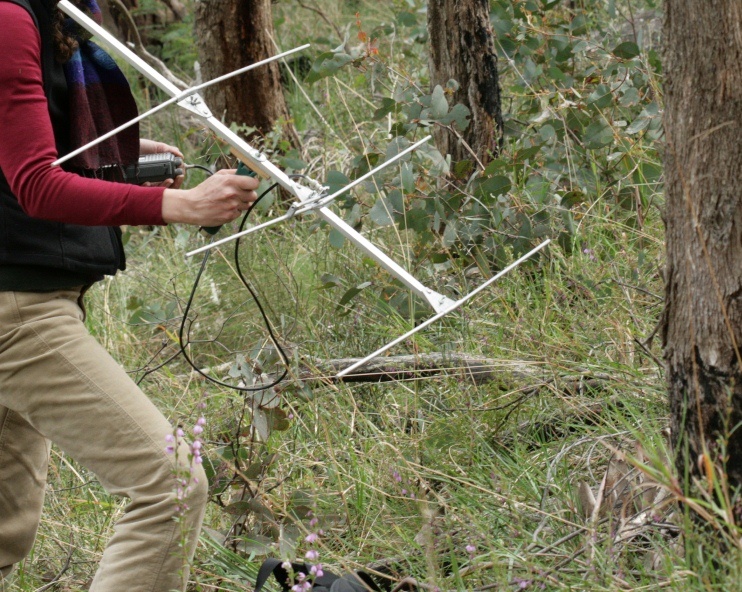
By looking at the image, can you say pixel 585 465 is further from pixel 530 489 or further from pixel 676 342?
pixel 676 342

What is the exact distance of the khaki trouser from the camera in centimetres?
237

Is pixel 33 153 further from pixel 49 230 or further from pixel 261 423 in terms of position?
pixel 261 423

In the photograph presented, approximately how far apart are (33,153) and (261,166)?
53 centimetres

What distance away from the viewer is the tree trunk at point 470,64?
14.4 ft

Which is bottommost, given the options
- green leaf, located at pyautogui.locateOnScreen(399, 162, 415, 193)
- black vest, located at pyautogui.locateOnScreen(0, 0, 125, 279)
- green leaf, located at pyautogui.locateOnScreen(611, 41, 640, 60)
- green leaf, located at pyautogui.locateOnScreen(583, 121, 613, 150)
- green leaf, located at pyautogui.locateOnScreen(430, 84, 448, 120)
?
green leaf, located at pyautogui.locateOnScreen(583, 121, 613, 150)

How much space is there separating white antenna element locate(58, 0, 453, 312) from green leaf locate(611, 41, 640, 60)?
2.25 m

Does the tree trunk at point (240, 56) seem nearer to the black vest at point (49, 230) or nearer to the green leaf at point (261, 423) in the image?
the green leaf at point (261, 423)

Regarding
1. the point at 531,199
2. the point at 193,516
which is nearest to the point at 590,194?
the point at 531,199

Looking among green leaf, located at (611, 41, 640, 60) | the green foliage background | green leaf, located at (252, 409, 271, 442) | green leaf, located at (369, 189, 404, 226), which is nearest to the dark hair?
the green foliage background

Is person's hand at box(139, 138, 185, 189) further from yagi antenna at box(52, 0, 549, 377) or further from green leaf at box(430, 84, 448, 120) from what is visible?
green leaf at box(430, 84, 448, 120)

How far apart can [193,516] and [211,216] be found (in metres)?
0.75

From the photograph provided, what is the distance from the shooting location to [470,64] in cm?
446

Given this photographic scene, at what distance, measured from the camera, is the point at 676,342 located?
85.0 inches

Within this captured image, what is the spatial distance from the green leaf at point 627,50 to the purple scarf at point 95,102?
89.4 inches
